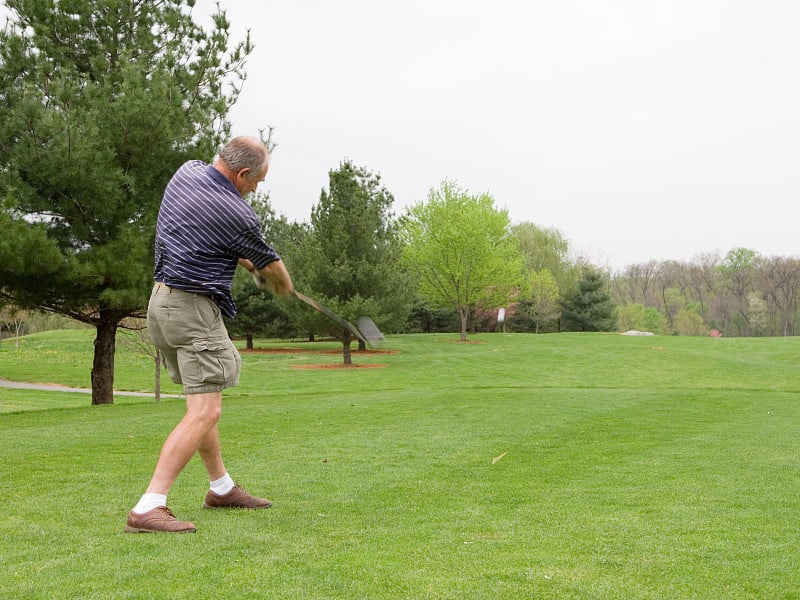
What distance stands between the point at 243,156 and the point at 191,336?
108 centimetres

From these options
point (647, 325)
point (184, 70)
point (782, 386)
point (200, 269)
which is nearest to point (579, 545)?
point (200, 269)

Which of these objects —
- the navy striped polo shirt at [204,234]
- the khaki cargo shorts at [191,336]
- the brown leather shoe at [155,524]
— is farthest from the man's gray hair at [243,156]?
the brown leather shoe at [155,524]

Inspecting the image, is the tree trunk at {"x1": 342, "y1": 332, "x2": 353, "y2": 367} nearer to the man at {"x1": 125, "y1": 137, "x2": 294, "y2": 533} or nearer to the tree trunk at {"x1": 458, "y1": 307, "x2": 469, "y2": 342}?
the tree trunk at {"x1": 458, "y1": 307, "x2": 469, "y2": 342}

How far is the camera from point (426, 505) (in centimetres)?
453

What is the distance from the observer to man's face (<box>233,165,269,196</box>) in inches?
168

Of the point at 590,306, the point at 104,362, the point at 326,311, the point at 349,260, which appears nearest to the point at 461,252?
the point at 349,260

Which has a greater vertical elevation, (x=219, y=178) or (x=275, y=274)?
(x=219, y=178)

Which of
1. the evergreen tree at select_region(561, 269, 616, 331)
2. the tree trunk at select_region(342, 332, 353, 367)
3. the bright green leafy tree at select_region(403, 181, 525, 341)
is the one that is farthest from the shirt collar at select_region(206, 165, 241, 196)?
the evergreen tree at select_region(561, 269, 616, 331)

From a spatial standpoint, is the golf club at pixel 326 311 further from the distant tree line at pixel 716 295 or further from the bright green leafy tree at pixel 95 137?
the distant tree line at pixel 716 295

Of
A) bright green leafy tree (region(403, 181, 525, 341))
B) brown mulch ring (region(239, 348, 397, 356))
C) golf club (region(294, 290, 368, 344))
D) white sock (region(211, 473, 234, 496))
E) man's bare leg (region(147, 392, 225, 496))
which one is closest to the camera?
man's bare leg (region(147, 392, 225, 496))

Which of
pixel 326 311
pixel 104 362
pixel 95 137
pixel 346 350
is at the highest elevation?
pixel 95 137

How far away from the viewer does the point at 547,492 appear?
4.98 meters

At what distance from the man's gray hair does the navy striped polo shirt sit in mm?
113

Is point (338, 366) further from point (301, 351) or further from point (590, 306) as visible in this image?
point (590, 306)
